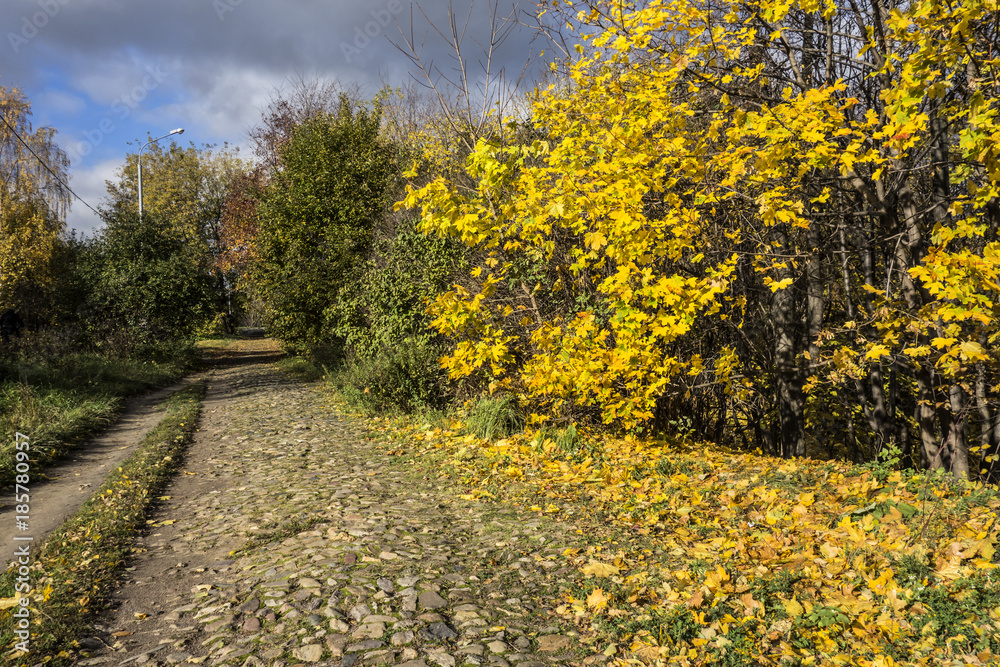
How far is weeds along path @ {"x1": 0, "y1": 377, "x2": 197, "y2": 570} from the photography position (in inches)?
231

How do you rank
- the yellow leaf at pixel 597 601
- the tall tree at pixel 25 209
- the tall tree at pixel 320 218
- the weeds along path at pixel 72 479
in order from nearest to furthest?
the yellow leaf at pixel 597 601 < the weeds along path at pixel 72 479 < the tall tree at pixel 320 218 < the tall tree at pixel 25 209

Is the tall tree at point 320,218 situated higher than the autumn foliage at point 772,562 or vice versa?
the tall tree at point 320,218

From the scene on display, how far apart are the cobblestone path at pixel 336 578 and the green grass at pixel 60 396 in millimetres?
2608

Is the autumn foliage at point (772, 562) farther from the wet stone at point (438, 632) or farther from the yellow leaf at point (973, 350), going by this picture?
the yellow leaf at point (973, 350)

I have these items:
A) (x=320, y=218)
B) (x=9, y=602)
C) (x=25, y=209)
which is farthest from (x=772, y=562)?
(x=25, y=209)

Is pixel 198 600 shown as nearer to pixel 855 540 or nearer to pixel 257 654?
pixel 257 654

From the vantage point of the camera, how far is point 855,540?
14.2 feet

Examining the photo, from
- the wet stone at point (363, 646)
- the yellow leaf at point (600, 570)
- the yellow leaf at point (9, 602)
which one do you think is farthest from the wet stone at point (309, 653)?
the yellow leaf at point (9, 602)

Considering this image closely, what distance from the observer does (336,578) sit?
4281 mm

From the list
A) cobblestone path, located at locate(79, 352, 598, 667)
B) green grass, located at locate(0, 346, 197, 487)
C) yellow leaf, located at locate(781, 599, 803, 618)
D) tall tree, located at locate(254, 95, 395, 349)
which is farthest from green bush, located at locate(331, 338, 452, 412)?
yellow leaf, located at locate(781, 599, 803, 618)

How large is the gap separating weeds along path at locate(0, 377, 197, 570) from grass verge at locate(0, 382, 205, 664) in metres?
0.21

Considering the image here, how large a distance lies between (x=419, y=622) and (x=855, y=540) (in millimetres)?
3029

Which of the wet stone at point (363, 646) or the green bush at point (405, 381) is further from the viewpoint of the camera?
the green bush at point (405, 381)

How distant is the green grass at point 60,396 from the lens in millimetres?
8594
